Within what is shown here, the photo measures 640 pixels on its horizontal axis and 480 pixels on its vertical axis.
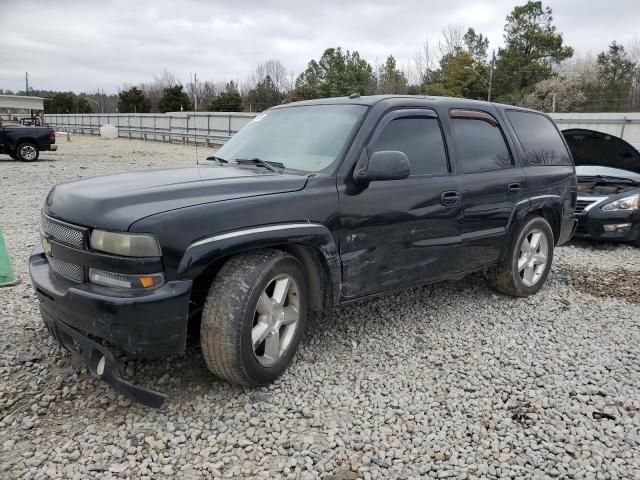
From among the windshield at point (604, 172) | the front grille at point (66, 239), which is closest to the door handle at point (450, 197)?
the front grille at point (66, 239)

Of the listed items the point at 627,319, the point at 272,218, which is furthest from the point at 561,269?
the point at 272,218

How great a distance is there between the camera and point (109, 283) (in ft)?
8.71

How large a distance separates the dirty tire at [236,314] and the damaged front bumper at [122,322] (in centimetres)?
17

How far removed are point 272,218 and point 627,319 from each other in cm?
341

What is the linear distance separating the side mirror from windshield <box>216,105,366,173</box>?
0.92 ft

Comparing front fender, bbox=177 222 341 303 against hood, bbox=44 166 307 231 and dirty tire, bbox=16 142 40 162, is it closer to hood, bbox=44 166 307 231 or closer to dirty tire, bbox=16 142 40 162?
hood, bbox=44 166 307 231

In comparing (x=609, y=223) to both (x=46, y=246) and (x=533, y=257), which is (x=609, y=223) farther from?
(x=46, y=246)

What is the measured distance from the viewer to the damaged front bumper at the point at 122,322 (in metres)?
2.56

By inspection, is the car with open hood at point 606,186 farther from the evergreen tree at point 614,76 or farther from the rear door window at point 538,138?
the evergreen tree at point 614,76

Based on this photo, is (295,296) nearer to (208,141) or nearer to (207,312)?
(207,312)

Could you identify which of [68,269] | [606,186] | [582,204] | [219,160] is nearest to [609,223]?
[582,204]

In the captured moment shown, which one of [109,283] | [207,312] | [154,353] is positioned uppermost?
[109,283]

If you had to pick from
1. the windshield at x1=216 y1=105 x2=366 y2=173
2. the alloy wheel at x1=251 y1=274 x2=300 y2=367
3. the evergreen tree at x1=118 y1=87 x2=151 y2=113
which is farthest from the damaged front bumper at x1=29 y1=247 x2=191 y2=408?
the evergreen tree at x1=118 y1=87 x2=151 y2=113

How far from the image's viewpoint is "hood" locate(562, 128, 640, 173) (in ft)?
24.5
